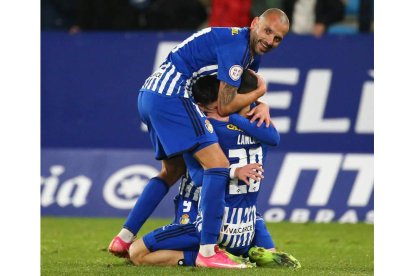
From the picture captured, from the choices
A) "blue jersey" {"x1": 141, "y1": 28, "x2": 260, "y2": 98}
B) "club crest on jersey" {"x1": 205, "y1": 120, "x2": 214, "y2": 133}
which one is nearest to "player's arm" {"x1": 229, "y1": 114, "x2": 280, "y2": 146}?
"club crest on jersey" {"x1": 205, "y1": 120, "x2": 214, "y2": 133}

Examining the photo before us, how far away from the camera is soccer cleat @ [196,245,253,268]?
18.7 ft

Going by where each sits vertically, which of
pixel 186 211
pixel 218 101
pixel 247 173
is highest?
pixel 218 101

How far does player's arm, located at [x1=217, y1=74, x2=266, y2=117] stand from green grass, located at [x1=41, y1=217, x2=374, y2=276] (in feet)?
3.22

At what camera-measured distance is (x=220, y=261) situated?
572 cm

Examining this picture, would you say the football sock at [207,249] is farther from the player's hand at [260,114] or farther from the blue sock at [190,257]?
the player's hand at [260,114]

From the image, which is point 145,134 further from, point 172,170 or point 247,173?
point 247,173

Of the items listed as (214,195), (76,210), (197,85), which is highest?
(197,85)

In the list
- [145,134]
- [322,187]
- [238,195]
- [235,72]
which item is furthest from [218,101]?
[145,134]

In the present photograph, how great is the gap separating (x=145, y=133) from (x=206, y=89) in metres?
4.59

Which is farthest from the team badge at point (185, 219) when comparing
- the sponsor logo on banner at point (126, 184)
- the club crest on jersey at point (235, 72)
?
the sponsor logo on banner at point (126, 184)

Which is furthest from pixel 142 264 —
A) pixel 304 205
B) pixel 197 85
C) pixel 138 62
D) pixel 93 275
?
pixel 138 62
